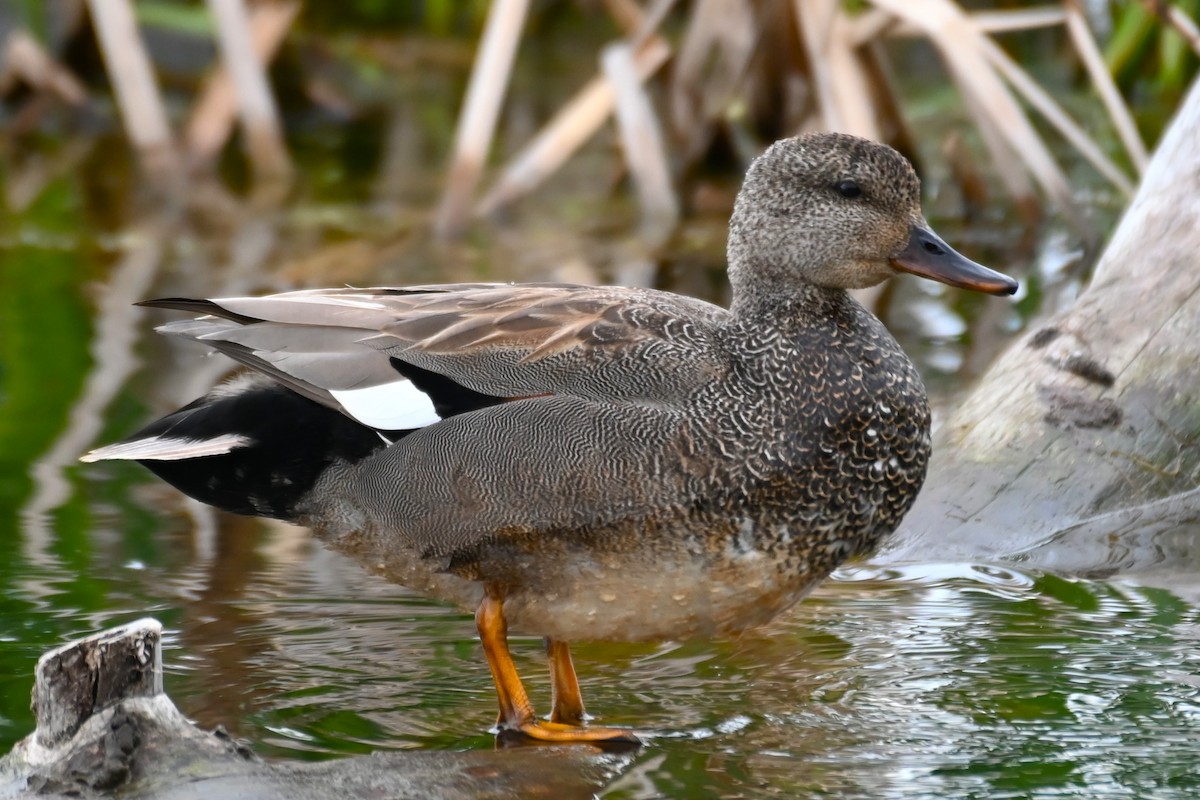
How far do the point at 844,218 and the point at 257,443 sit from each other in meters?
1.43

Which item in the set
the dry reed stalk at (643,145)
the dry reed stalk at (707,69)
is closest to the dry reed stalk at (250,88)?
the dry reed stalk at (643,145)

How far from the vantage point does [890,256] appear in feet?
12.9

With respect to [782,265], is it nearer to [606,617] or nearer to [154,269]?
[606,617]

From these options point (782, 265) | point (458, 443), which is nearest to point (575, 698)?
point (458, 443)

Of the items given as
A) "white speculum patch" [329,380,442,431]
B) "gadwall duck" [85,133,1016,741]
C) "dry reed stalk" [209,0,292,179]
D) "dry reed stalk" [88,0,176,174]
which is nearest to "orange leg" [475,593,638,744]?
"gadwall duck" [85,133,1016,741]

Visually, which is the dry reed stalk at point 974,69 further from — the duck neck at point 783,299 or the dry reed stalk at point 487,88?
the duck neck at point 783,299

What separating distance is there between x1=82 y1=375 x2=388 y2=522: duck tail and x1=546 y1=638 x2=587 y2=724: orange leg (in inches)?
25.2

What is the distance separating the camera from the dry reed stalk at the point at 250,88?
917cm

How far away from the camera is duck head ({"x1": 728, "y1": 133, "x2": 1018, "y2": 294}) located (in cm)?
390

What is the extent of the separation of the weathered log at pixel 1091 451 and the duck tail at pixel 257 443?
1766 millimetres

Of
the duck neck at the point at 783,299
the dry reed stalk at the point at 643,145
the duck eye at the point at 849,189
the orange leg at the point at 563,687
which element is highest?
the dry reed stalk at the point at 643,145

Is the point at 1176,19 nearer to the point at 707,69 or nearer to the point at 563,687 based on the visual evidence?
the point at 707,69

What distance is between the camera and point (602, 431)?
3.71 meters

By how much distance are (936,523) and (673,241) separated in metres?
4.23
